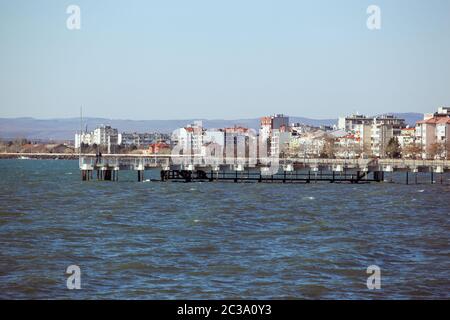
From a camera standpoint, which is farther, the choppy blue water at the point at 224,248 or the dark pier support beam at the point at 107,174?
the dark pier support beam at the point at 107,174

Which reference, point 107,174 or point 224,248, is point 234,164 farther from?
point 224,248

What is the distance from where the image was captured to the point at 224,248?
114 feet

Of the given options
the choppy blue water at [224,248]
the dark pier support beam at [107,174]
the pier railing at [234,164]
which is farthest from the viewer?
the dark pier support beam at [107,174]

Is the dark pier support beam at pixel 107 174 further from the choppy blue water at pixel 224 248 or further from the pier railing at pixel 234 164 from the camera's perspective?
the choppy blue water at pixel 224 248

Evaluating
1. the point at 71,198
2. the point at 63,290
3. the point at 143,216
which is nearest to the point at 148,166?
the point at 71,198

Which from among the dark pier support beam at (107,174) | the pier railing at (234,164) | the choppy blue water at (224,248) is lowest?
the choppy blue water at (224,248)

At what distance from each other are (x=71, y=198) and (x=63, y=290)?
148 ft

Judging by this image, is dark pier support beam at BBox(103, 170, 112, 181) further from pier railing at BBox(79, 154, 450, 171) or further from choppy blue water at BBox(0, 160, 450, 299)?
choppy blue water at BBox(0, 160, 450, 299)

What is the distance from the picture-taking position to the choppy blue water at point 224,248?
85.8 ft

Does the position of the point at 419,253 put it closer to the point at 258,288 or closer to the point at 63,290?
the point at 258,288

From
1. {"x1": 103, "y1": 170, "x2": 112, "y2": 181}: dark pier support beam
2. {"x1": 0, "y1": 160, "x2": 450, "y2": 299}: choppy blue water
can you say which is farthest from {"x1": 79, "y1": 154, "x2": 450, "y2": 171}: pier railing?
{"x1": 0, "y1": 160, "x2": 450, "y2": 299}: choppy blue water

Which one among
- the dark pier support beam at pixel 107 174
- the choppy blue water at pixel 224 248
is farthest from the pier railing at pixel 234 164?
the choppy blue water at pixel 224 248

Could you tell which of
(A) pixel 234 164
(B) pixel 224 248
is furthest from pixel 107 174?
(B) pixel 224 248

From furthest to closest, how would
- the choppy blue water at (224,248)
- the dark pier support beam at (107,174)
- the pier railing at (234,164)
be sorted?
the dark pier support beam at (107,174) < the pier railing at (234,164) < the choppy blue water at (224,248)
